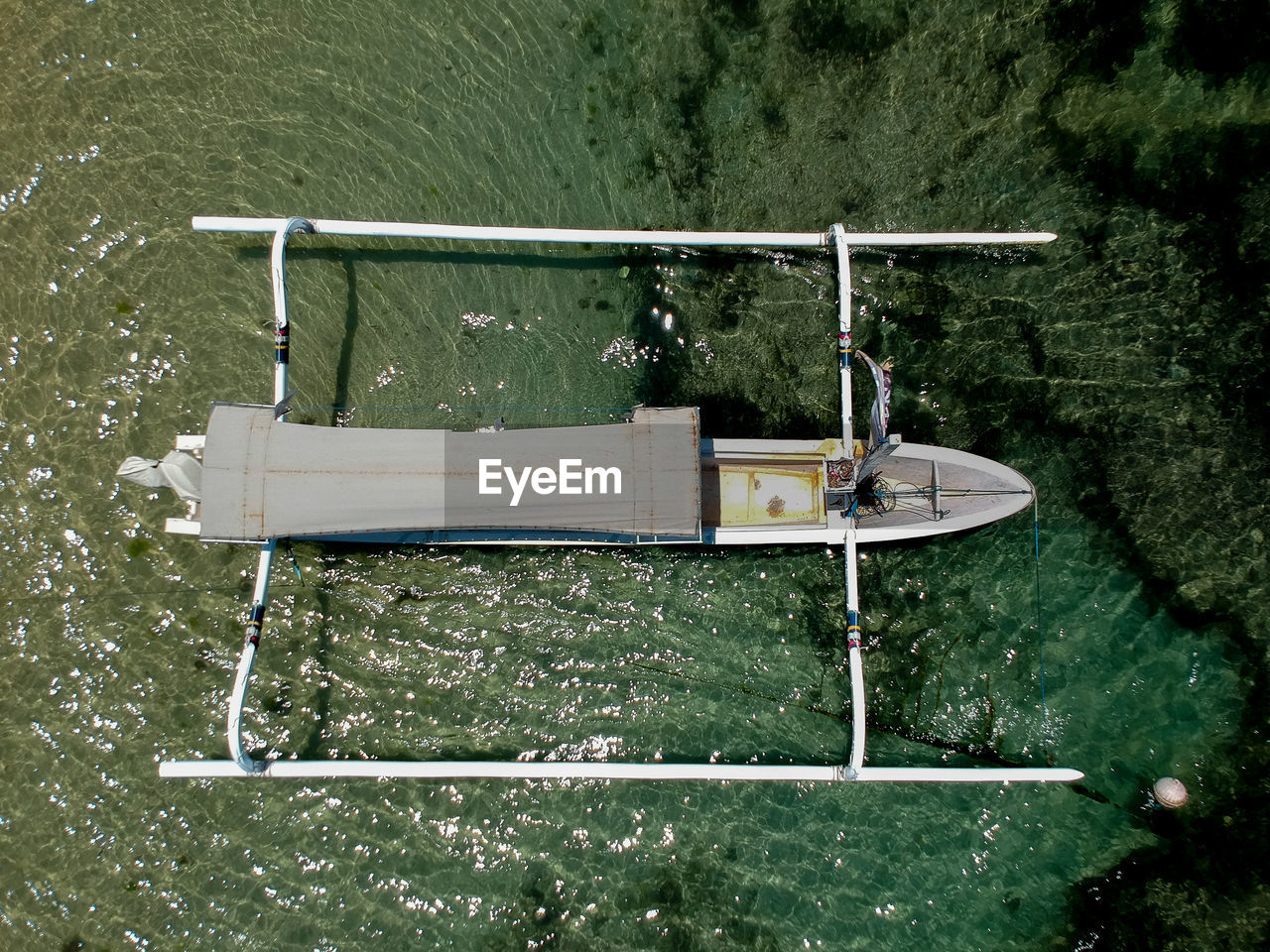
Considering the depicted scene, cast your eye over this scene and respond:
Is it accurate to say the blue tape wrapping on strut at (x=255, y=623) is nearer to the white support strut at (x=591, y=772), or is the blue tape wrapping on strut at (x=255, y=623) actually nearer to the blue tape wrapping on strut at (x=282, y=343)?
the white support strut at (x=591, y=772)

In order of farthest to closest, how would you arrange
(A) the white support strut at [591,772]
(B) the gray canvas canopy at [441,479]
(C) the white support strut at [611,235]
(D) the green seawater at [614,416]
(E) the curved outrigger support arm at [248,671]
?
(D) the green seawater at [614,416]
(C) the white support strut at [611,235]
(A) the white support strut at [591,772]
(E) the curved outrigger support arm at [248,671]
(B) the gray canvas canopy at [441,479]

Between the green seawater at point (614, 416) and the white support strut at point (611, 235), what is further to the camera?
the green seawater at point (614, 416)

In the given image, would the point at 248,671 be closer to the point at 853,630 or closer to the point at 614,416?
the point at 614,416

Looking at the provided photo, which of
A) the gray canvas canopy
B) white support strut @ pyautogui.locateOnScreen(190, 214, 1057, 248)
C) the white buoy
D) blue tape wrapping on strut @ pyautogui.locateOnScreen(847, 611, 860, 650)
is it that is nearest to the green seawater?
the white buoy

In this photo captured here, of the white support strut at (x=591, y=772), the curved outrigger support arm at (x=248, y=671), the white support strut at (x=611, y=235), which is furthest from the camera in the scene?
the white support strut at (x=611, y=235)

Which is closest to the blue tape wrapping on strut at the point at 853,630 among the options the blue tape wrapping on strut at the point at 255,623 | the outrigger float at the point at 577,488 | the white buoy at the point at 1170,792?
the outrigger float at the point at 577,488

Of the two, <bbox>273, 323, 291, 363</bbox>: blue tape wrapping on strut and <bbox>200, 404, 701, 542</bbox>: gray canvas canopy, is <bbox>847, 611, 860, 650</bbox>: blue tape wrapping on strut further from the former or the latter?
<bbox>273, 323, 291, 363</bbox>: blue tape wrapping on strut
